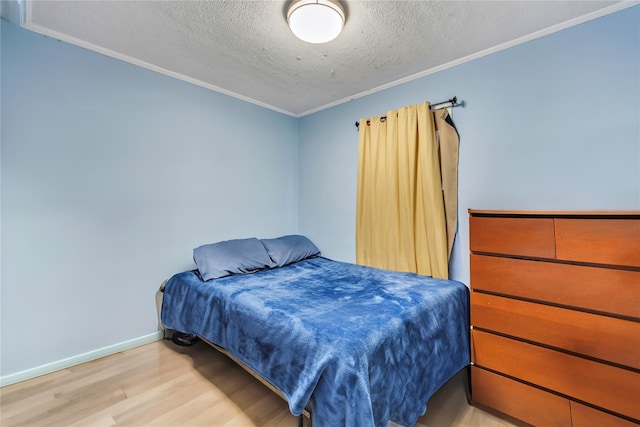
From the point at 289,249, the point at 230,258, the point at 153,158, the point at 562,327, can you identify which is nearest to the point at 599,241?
the point at 562,327

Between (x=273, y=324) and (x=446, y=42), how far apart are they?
89.6 inches

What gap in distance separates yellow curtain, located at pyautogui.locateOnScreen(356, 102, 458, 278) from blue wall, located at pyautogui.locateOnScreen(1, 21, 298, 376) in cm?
146

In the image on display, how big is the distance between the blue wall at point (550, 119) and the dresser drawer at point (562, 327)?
595mm

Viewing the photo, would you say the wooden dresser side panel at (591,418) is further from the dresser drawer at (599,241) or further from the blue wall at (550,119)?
the blue wall at (550,119)

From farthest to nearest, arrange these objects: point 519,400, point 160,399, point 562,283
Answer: point 160,399, point 519,400, point 562,283

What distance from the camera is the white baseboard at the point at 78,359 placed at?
6.11ft

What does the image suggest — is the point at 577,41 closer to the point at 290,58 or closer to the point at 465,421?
the point at 290,58

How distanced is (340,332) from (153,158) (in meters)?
2.20

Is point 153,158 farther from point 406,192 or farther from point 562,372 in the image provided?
point 562,372

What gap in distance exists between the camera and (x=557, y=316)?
1464 millimetres

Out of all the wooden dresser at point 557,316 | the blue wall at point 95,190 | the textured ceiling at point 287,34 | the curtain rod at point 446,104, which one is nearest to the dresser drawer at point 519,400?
the wooden dresser at point 557,316

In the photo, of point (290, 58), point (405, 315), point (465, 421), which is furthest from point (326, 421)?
point (290, 58)

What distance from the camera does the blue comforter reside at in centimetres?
122

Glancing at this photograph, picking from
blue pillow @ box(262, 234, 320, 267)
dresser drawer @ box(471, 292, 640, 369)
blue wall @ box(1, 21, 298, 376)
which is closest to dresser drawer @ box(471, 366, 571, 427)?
dresser drawer @ box(471, 292, 640, 369)
